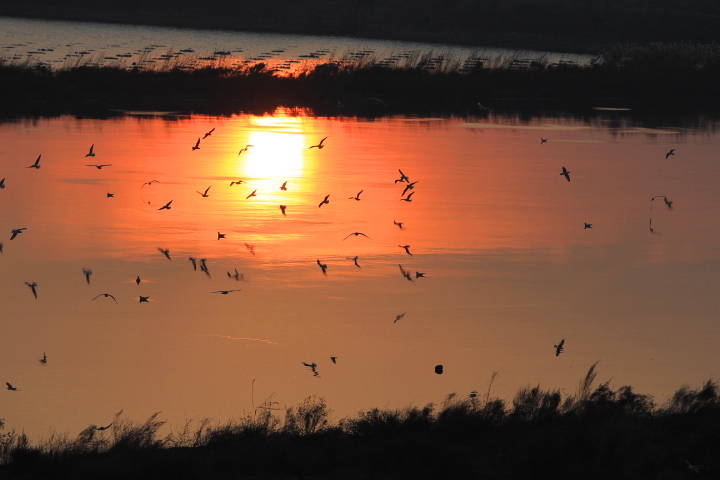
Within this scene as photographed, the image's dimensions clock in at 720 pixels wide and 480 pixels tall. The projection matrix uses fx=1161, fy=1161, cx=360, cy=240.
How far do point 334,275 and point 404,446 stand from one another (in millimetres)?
4793

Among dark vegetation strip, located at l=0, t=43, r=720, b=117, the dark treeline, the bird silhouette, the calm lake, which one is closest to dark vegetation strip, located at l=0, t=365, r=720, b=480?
the calm lake

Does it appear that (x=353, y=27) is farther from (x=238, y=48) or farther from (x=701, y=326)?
(x=701, y=326)

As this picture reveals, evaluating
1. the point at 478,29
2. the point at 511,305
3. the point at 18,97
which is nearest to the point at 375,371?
the point at 511,305

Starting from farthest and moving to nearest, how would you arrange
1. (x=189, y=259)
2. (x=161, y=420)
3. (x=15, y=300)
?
(x=189, y=259) → (x=15, y=300) → (x=161, y=420)

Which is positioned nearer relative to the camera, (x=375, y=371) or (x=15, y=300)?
(x=375, y=371)

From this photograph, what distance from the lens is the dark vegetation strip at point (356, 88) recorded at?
87.7 feet

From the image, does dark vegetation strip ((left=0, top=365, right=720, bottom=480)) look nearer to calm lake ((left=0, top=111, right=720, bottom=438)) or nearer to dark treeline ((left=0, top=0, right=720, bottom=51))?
calm lake ((left=0, top=111, right=720, bottom=438))

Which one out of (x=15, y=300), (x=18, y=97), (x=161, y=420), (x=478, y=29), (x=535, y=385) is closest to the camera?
(x=161, y=420)

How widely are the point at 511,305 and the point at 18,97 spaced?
1788 cm

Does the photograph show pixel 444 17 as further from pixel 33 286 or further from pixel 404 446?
pixel 404 446

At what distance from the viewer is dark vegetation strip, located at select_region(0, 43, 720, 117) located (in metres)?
26.7

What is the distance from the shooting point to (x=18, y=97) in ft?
85.1

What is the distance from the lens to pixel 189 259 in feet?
40.0

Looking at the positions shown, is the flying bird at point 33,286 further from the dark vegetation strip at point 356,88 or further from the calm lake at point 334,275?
the dark vegetation strip at point 356,88
